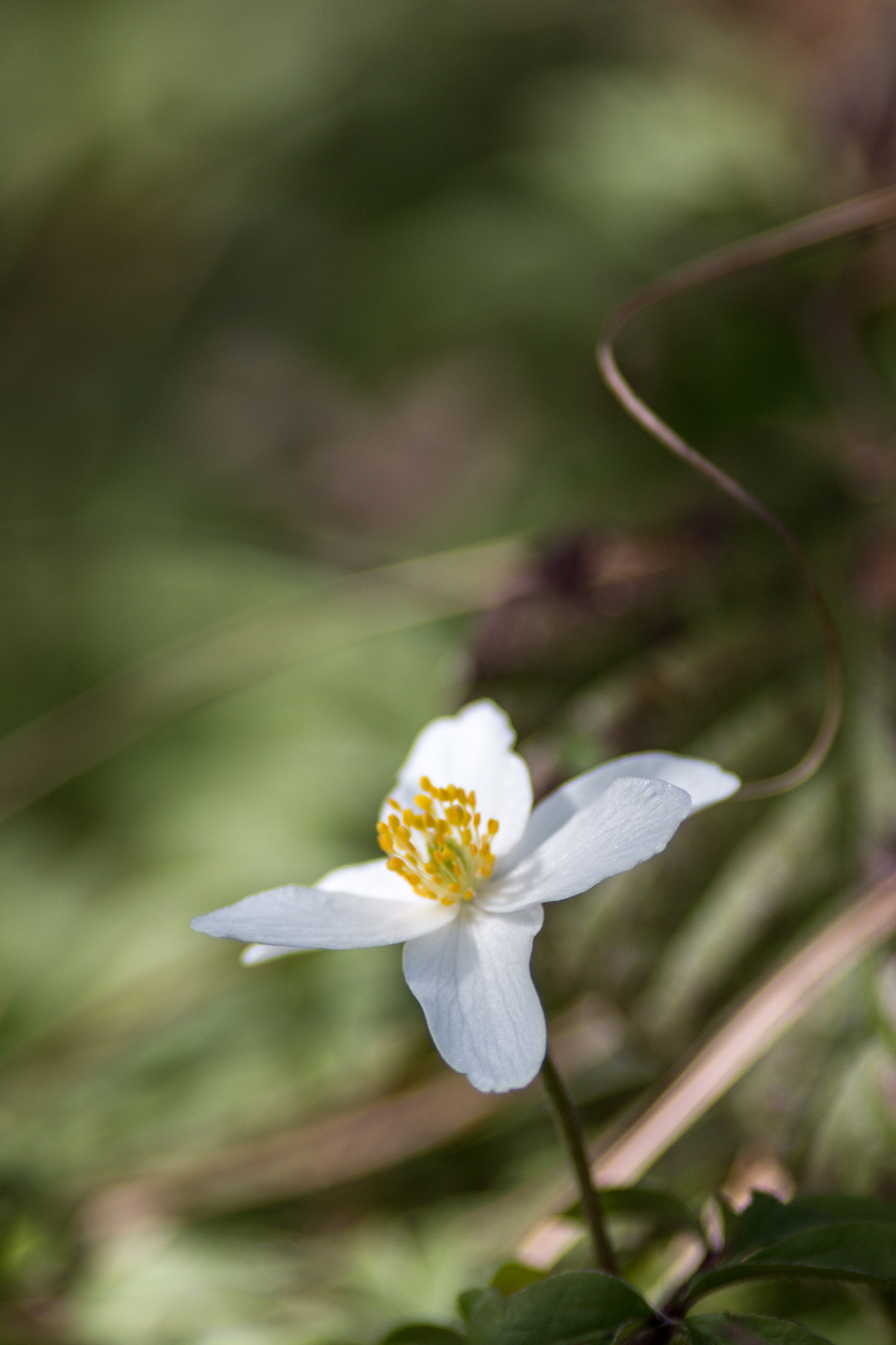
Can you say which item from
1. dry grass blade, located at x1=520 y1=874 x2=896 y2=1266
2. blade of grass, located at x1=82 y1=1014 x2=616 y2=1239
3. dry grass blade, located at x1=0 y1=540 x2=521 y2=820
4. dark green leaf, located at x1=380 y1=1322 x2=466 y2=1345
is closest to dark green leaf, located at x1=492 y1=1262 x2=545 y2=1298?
dark green leaf, located at x1=380 y1=1322 x2=466 y2=1345

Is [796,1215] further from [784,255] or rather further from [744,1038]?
[784,255]

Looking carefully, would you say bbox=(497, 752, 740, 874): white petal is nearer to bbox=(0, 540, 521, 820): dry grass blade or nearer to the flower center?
the flower center

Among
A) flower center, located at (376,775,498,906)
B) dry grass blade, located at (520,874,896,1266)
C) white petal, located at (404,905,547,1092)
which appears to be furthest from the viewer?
dry grass blade, located at (520,874,896,1266)

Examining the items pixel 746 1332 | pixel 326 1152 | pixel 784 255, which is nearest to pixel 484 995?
pixel 746 1332

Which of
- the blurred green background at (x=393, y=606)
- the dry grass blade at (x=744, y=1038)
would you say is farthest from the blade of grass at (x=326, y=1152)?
the dry grass blade at (x=744, y=1038)

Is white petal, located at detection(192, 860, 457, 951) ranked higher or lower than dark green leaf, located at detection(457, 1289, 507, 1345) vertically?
higher

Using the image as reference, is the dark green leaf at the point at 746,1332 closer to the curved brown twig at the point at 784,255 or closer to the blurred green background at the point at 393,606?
the blurred green background at the point at 393,606

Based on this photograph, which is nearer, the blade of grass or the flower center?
the flower center
